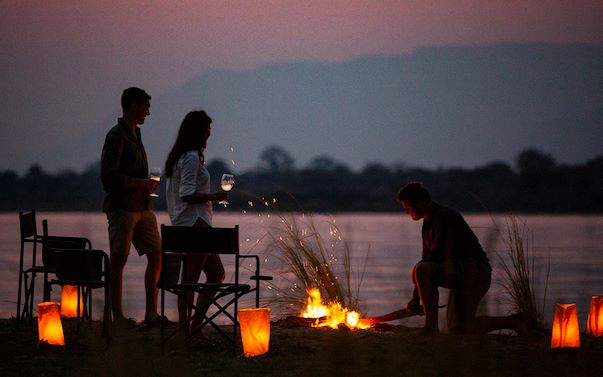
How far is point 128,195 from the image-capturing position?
686 cm

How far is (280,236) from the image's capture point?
7555 mm

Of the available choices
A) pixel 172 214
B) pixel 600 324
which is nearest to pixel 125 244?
pixel 172 214

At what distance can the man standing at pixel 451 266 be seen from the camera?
6.82m

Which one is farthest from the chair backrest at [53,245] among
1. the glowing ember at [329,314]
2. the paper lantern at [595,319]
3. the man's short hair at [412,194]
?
the paper lantern at [595,319]

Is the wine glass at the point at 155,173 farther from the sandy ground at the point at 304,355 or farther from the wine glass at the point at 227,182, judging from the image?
the sandy ground at the point at 304,355

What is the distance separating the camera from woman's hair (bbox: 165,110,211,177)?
6.44 metres

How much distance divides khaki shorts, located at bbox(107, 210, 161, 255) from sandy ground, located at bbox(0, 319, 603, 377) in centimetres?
57

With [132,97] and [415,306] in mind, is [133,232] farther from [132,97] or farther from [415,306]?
[415,306]

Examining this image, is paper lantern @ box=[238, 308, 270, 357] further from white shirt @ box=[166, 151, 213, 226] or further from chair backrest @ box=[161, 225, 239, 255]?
white shirt @ box=[166, 151, 213, 226]

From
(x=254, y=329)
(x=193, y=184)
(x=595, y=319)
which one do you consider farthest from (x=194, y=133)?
(x=595, y=319)

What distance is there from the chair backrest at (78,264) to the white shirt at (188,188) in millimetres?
551

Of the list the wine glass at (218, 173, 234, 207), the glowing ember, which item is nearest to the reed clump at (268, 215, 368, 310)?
the glowing ember

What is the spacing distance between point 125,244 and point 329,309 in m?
1.53

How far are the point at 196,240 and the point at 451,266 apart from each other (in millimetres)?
1820
